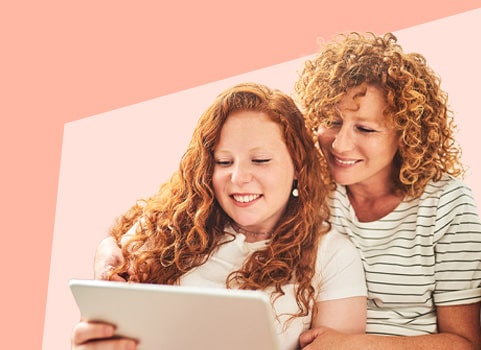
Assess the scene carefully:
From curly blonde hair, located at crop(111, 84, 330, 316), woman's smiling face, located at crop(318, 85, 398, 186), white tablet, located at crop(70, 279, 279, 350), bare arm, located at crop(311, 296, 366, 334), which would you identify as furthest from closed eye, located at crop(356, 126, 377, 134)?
white tablet, located at crop(70, 279, 279, 350)

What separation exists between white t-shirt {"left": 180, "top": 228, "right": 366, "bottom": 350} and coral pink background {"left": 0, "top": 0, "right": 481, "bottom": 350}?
0.32 m

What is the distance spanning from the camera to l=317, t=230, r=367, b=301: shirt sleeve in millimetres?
1459

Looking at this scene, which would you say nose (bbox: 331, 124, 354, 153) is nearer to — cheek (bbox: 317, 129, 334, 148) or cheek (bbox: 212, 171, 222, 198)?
cheek (bbox: 317, 129, 334, 148)

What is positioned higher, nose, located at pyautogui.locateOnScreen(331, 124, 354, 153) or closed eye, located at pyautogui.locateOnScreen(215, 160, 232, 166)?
nose, located at pyautogui.locateOnScreen(331, 124, 354, 153)

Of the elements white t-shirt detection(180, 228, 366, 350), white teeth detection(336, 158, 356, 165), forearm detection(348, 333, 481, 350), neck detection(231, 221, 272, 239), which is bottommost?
forearm detection(348, 333, 481, 350)

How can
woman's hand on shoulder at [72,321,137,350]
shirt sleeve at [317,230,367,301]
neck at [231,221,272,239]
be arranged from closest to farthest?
woman's hand on shoulder at [72,321,137,350] < shirt sleeve at [317,230,367,301] < neck at [231,221,272,239]

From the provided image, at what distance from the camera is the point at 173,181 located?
164cm

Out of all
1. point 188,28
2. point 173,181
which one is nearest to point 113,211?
point 173,181

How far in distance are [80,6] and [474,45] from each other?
110cm

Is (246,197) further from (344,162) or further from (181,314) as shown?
(181,314)

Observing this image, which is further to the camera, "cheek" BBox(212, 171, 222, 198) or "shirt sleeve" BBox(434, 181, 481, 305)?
"cheek" BBox(212, 171, 222, 198)

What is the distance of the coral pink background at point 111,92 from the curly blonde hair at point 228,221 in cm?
16

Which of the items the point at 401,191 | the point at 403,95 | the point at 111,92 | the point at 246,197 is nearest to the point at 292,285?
the point at 246,197

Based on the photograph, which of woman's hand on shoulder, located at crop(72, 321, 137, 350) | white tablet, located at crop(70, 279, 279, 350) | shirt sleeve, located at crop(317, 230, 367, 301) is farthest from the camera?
shirt sleeve, located at crop(317, 230, 367, 301)
